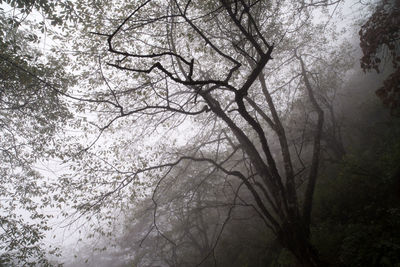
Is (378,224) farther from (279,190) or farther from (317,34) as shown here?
(317,34)

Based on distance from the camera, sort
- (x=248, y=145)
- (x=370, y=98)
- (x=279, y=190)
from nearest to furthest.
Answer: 1. (x=279, y=190)
2. (x=248, y=145)
3. (x=370, y=98)

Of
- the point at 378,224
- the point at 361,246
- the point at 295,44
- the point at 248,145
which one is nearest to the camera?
the point at 248,145

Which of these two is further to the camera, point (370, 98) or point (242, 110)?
point (370, 98)

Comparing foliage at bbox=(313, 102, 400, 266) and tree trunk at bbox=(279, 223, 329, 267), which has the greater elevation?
foliage at bbox=(313, 102, 400, 266)

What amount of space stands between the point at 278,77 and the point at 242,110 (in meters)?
9.35

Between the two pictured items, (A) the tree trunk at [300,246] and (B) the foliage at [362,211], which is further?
(B) the foliage at [362,211]

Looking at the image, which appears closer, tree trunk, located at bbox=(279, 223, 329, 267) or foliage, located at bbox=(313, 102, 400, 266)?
tree trunk, located at bbox=(279, 223, 329, 267)

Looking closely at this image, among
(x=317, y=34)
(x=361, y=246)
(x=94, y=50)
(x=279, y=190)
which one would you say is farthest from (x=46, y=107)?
(x=317, y=34)

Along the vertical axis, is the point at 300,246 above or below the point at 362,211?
below

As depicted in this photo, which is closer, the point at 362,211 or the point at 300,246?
the point at 300,246

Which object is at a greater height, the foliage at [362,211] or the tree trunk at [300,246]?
the foliage at [362,211]

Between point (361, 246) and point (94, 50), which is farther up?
point (94, 50)

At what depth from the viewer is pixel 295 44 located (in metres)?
10.5

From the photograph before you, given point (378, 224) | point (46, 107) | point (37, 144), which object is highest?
point (46, 107)
